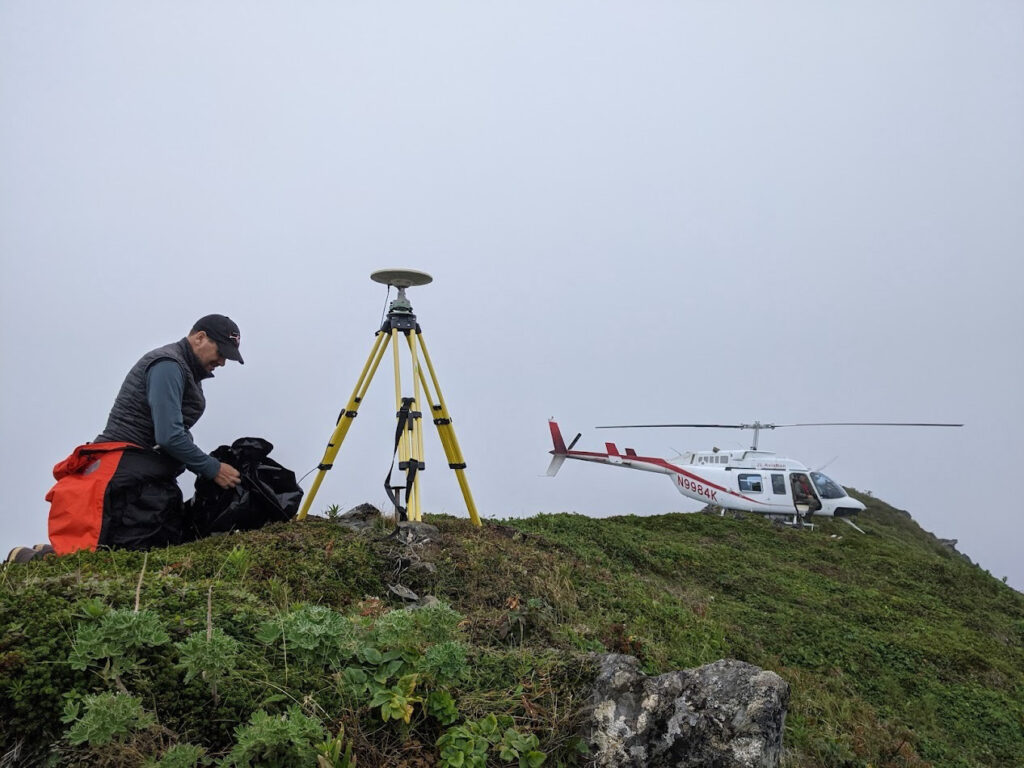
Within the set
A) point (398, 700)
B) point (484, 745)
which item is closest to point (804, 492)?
point (484, 745)

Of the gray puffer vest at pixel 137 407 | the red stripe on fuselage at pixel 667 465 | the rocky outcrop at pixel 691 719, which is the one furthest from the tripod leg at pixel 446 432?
the red stripe on fuselage at pixel 667 465

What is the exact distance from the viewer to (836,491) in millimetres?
17281

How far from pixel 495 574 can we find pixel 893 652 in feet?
15.5

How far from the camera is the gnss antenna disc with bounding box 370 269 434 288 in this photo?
20.8ft

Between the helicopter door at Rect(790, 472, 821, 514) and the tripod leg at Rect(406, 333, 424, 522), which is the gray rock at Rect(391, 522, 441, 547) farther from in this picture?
the helicopter door at Rect(790, 472, 821, 514)

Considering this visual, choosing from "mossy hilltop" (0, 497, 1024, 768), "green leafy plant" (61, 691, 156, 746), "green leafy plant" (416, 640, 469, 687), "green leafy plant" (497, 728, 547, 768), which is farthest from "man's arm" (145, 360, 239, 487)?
"green leafy plant" (497, 728, 547, 768)

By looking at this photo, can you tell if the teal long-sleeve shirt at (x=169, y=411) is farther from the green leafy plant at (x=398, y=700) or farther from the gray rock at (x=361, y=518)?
the green leafy plant at (x=398, y=700)

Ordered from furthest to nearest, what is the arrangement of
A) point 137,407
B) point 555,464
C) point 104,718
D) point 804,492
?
point 555,464 → point 804,492 → point 137,407 → point 104,718

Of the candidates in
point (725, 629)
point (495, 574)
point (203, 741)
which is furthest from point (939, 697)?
point (203, 741)

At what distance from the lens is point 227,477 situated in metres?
5.48

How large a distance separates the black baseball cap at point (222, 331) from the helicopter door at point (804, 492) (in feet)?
50.2

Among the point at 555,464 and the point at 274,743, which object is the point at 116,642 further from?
the point at 555,464

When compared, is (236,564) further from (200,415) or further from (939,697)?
(939,697)

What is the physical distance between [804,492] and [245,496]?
49.5 feet
